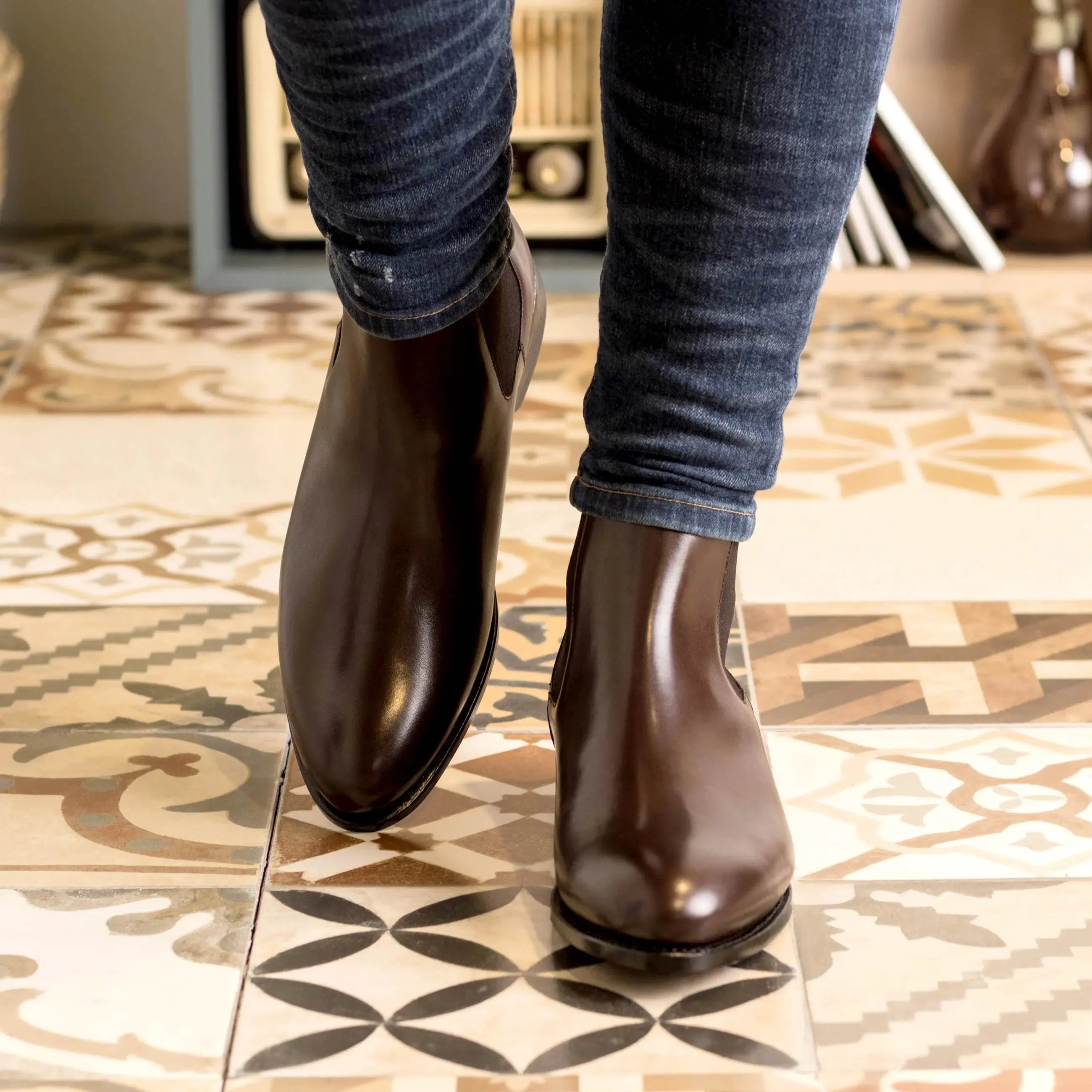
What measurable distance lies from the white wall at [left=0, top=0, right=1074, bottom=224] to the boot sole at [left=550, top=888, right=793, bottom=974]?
145 cm

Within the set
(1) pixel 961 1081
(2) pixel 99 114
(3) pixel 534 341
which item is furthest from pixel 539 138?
(1) pixel 961 1081

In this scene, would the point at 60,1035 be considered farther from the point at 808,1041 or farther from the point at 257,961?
the point at 808,1041

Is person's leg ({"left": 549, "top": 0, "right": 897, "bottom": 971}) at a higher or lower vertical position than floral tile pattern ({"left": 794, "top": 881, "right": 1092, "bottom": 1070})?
higher

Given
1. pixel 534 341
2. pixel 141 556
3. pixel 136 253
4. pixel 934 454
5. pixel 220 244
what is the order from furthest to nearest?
pixel 136 253 < pixel 220 244 < pixel 934 454 < pixel 141 556 < pixel 534 341

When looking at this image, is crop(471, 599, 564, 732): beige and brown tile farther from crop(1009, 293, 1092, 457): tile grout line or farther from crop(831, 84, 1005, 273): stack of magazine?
crop(831, 84, 1005, 273): stack of magazine

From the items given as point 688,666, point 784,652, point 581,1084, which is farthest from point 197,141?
point 581,1084

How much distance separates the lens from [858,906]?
0.60m

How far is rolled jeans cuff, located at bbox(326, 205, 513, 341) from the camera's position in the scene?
553 millimetres

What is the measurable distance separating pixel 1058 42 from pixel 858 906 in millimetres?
1371

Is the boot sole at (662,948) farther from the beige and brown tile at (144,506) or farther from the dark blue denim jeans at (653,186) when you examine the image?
the beige and brown tile at (144,506)

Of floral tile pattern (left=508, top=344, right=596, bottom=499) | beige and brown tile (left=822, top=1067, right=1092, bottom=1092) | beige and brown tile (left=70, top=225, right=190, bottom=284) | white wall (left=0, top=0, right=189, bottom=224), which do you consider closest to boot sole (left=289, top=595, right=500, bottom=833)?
beige and brown tile (left=822, top=1067, right=1092, bottom=1092)

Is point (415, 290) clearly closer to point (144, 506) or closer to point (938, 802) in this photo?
point (938, 802)

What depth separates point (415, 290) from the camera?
1.84 feet

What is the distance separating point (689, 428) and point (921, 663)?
331 millimetres
